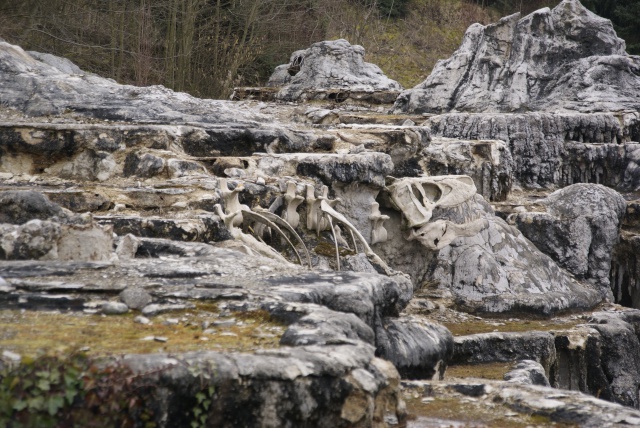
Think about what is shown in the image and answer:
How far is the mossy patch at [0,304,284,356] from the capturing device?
3805mm

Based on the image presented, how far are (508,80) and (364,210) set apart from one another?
29.0ft

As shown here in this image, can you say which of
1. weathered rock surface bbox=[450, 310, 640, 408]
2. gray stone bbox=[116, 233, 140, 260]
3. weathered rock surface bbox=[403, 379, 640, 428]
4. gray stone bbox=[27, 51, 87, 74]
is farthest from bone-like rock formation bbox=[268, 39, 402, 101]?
weathered rock surface bbox=[403, 379, 640, 428]

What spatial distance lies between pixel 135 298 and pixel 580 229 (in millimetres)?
9770

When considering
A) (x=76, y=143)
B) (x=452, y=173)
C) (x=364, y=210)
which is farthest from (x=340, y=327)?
(x=452, y=173)

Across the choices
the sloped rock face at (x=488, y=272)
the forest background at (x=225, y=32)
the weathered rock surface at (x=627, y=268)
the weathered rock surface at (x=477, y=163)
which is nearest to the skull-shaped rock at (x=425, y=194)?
the sloped rock face at (x=488, y=272)

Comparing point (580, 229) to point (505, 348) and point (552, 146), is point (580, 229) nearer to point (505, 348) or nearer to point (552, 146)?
point (552, 146)

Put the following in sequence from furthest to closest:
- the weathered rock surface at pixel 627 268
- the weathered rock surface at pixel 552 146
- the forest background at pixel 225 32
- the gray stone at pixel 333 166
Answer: the forest background at pixel 225 32 → the weathered rock surface at pixel 552 146 → the weathered rock surface at pixel 627 268 → the gray stone at pixel 333 166

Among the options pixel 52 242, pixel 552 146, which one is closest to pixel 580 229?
pixel 552 146

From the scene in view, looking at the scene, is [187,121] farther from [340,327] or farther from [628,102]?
[628,102]

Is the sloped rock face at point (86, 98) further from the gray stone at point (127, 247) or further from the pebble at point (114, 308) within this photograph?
the pebble at point (114, 308)

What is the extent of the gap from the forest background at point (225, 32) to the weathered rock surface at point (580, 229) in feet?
25.3

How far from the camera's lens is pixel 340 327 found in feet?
15.1

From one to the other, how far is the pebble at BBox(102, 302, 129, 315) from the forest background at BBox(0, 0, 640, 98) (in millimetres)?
11605

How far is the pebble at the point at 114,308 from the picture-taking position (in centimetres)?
448
